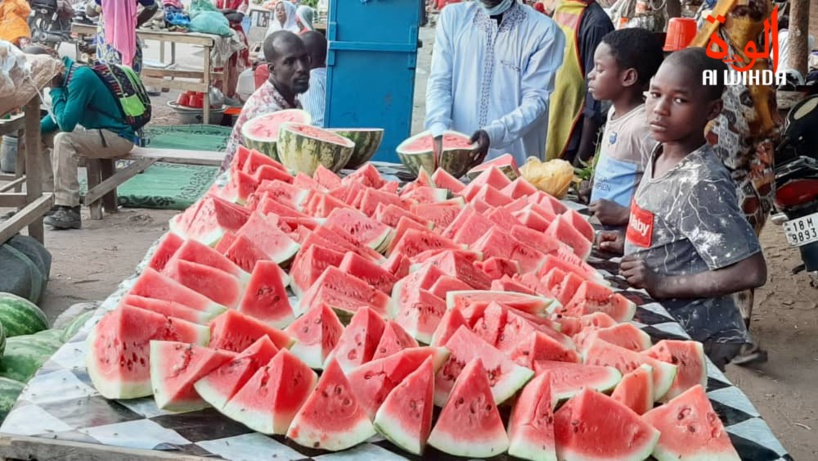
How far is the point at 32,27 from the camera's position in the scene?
50.2 feet

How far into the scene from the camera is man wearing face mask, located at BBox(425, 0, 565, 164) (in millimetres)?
5422

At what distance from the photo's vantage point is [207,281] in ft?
8.41

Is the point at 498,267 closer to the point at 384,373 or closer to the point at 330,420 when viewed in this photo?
the point at 384,373

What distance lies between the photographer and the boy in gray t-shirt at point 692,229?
9.88 ft

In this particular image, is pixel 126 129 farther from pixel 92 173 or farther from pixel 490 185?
pixel 490 185

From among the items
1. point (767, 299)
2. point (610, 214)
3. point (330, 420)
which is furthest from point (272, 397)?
point (767, 299)

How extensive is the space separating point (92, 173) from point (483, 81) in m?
4.50

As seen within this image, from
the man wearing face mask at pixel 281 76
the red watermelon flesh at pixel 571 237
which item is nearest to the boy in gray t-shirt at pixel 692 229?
the red watermelon flesh at pixel 571 237

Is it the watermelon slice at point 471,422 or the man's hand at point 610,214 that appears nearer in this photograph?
the watermelon slice at point 471,422

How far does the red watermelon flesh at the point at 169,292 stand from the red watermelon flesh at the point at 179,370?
0.35 m

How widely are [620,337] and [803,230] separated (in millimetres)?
4279

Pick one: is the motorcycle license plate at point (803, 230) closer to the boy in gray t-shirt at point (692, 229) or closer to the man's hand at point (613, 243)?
the man's hand at point (613, 243)

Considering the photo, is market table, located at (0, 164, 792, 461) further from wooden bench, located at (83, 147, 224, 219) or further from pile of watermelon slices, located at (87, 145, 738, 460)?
wooden bench, located at (83, 147, 224, 219)

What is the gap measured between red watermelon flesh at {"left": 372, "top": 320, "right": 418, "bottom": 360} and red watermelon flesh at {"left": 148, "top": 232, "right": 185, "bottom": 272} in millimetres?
955
